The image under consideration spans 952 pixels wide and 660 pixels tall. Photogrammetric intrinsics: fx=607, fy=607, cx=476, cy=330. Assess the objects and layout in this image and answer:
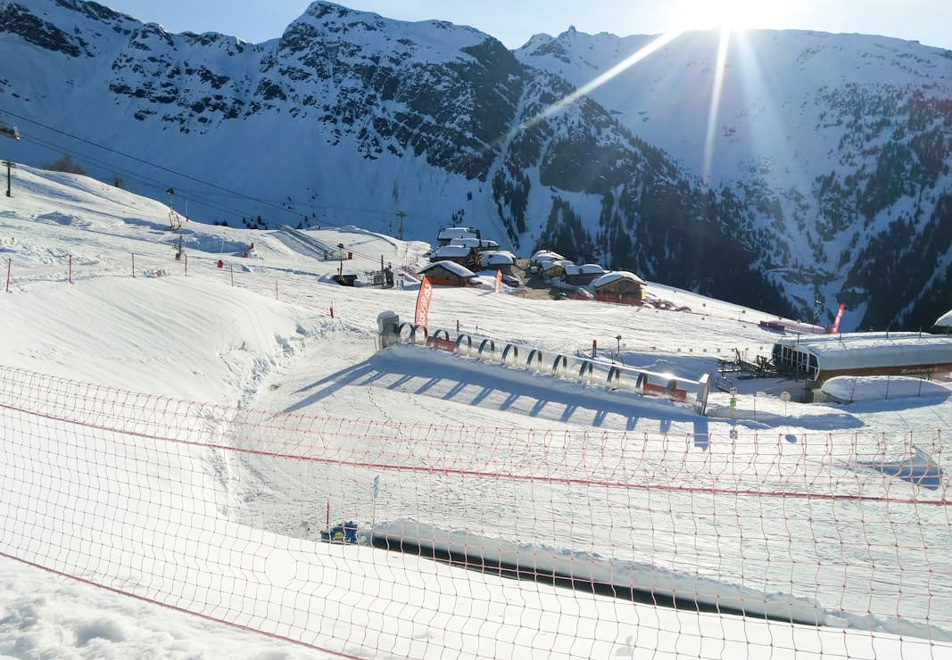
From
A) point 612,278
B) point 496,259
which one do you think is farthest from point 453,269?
point 612,278

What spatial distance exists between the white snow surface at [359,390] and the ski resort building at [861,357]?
2.11 meters

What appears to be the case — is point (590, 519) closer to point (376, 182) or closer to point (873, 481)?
point (873, 481)

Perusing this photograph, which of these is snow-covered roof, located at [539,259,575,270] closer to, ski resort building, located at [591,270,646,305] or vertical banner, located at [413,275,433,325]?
ski resort building, located at [591,270,646,305]

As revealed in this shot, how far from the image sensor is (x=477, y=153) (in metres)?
113

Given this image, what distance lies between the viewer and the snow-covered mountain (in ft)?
347

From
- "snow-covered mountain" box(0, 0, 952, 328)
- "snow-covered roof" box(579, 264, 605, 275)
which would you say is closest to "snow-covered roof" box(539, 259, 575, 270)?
"snow-covered roof" box(579, 264, 605, 275)

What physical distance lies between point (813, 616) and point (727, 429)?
328 inches

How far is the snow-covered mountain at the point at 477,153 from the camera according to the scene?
347ft

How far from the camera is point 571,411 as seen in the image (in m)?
16.6

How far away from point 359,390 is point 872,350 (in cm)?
2182

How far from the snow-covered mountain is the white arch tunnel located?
75609 mm

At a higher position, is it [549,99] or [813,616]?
[549,99]

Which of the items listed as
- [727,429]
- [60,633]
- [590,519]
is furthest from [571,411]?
[60,633]

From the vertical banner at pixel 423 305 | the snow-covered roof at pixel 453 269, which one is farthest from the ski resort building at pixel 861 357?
the snow-covered roof at pixel 453 269
